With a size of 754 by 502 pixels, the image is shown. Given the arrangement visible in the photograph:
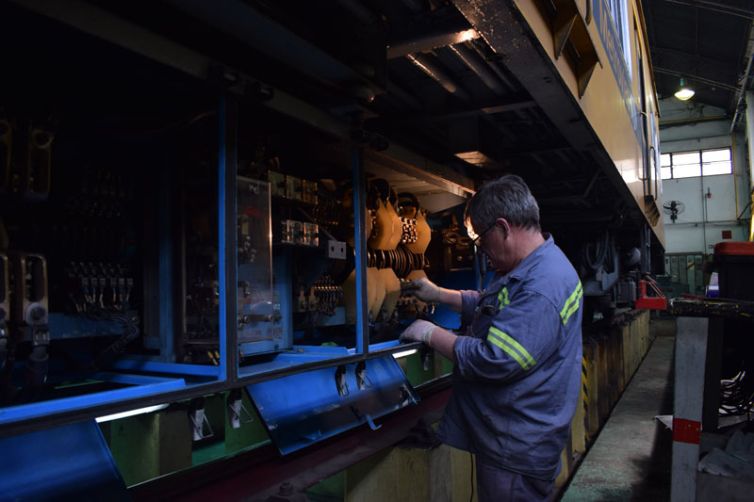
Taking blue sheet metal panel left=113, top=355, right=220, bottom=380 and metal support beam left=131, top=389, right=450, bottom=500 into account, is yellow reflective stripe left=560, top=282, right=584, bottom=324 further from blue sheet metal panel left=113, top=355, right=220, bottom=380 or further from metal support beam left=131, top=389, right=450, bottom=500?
blue sheet metal panel left=113, top=355, right=220, bottom=380

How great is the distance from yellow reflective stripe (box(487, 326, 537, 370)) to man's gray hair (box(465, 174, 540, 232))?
0.42 metres

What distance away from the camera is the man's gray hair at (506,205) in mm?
1960

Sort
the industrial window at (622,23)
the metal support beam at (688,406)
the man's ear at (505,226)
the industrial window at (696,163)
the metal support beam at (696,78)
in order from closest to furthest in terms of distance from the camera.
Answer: the man's ear at (505,226) → the metal support beam at (688,406) → the industrial window at (622,23) → the metal support beam at (696,78) → the industrial window at (696,163)

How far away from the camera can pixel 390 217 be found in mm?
3289

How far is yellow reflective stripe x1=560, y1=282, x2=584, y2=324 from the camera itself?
6.13 ft

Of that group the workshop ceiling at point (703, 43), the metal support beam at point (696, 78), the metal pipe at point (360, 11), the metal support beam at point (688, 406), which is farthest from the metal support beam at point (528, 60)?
the metal support beam at point (696, 78)

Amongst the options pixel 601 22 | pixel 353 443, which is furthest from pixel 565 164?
pixel 353 443

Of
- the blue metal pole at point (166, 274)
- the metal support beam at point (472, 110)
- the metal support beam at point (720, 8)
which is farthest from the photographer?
the metal support beam at point (720, 8)

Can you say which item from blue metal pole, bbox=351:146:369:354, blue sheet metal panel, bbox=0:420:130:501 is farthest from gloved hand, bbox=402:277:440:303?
blue sheet metal panel, bbox=0:420:130:501

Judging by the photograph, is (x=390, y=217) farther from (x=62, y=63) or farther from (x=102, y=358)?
(x=62, y=63)

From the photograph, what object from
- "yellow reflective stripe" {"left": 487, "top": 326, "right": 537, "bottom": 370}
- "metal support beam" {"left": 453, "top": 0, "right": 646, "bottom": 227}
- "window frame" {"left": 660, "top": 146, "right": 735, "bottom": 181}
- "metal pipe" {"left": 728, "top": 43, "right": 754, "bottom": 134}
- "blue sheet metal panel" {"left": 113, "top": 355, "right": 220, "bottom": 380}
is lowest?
"blue sheet metal panel" {"left": 113, "top": 355, "right": 220, "bottom": 380}

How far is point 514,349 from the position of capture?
1749 millimetres

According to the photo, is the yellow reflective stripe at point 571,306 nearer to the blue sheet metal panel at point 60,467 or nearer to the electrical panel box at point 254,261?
the electrical panel box at point 254,261

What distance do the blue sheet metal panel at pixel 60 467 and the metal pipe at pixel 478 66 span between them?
204cm
